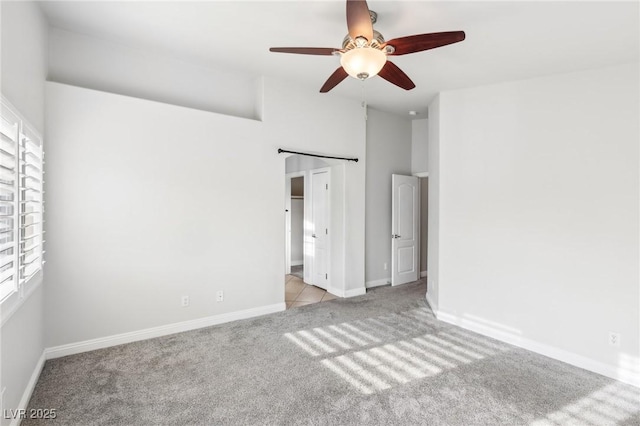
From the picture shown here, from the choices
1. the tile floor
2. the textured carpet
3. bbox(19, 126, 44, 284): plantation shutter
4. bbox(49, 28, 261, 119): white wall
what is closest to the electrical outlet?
the textured carpet

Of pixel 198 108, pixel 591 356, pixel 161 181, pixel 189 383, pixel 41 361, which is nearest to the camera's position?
pixel 189 383

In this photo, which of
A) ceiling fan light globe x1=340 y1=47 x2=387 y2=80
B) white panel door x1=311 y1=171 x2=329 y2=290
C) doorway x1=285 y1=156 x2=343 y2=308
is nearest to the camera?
ceiling fan light globe x1=340 y1=47 x2=387 y2=80

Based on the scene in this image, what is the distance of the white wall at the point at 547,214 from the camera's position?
9.45 feet

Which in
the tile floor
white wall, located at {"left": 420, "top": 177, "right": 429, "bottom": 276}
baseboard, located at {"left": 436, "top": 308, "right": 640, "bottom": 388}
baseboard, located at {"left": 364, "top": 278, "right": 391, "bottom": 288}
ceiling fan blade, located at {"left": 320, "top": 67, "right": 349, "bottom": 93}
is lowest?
baseboard, located at {"left": 436, "top": 308, "right": 640, "bottom": 388}

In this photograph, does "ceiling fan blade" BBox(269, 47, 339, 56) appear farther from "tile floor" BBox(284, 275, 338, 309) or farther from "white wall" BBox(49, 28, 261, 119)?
"tile floor" BBox(284, 275, 338, 309)

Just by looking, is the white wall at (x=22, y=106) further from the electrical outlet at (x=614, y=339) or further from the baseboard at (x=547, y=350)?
the electrical outlet at (x=614, y=339)

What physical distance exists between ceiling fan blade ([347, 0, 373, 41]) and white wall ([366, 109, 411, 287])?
3.30 m

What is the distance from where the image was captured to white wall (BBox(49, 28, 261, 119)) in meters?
3.13

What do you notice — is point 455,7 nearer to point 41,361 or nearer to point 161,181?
point 161,181

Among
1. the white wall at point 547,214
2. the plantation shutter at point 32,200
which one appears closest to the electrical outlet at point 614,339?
the white wall at point 547,214

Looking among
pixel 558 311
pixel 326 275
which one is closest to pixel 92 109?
pixel 326 275

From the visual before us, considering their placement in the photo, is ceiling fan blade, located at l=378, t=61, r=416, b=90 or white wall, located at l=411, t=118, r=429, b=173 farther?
white wall, located at l=411, t=118, r=429, b=173

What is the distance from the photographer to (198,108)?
3.82m

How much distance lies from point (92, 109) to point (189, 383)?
2.67 m
